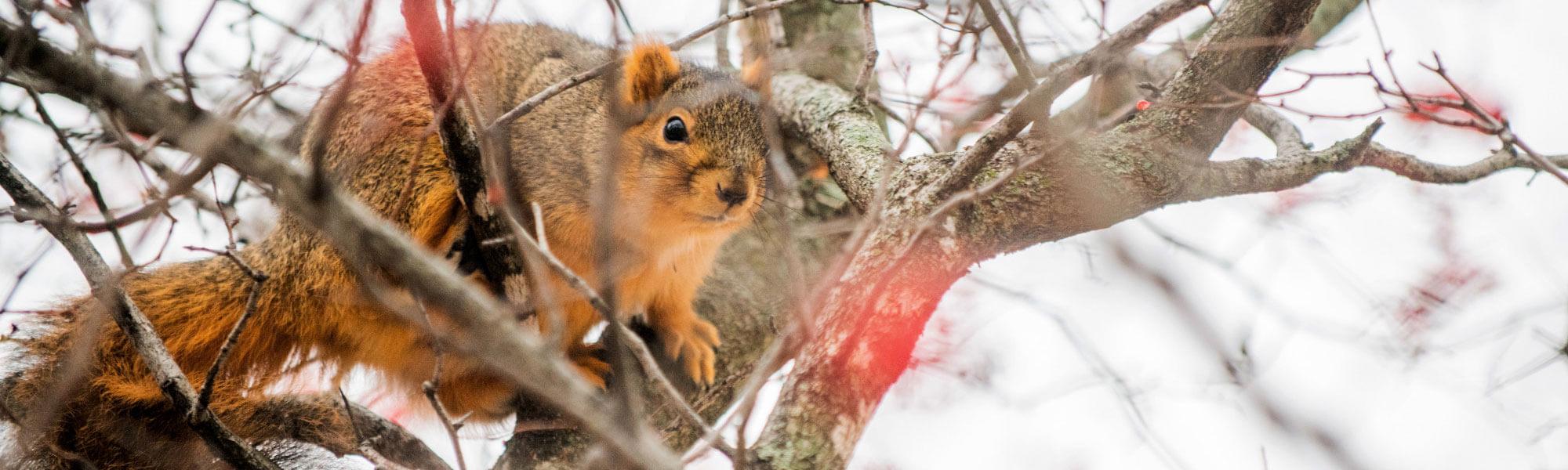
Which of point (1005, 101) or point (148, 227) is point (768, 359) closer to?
point (148, 227)

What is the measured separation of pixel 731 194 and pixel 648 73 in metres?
0.62

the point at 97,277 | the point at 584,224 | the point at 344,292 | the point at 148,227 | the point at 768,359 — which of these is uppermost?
the point at 584,224

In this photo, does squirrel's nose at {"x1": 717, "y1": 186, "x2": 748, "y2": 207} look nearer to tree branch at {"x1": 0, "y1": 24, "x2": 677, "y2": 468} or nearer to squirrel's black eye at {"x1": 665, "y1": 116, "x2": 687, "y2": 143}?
squirrel's black eye at {"x1": 665, "y1": 116, "x2": 687, "y2": 143}

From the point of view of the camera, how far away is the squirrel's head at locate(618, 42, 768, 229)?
122 inches

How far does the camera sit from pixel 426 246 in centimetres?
Result: 300

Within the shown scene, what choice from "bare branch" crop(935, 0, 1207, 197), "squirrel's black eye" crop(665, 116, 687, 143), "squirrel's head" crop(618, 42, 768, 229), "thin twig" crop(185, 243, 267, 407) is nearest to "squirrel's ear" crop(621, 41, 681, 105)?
"squirrel's head" crop(618, 42, 768, 229)

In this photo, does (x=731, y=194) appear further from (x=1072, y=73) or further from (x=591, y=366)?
(x=1072, y=73)

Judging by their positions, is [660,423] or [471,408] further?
[471,408]

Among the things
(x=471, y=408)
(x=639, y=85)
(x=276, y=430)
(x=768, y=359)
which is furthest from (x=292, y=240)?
(x=768, y=359)

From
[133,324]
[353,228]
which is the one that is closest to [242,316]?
[133,324]

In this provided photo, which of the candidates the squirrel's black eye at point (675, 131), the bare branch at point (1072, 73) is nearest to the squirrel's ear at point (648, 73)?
the squirrel's black eye at point (675, 131)

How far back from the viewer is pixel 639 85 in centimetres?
335

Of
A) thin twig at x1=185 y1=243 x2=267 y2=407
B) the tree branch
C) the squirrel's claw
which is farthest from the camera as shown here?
the squirrel's claw

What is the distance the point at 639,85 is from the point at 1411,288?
251 centimetres
